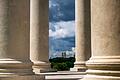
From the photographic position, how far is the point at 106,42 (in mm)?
170250

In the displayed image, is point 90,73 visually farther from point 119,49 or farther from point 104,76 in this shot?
point 119,49

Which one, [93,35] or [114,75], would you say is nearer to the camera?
[114,75]

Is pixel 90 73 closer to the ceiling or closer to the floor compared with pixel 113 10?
closer to the floor

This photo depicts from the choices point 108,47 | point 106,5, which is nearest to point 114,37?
point 108,47

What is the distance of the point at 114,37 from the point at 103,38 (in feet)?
20.6

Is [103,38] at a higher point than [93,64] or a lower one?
higher

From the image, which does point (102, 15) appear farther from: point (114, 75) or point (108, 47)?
point (114, 75)

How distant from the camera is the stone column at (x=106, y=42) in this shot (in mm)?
166875

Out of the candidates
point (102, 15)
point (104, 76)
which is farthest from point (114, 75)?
point (102, 15)

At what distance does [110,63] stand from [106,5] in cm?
2990

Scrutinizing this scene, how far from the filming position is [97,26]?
17612cm

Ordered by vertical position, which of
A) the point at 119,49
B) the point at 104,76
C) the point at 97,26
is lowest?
the point at 104,76

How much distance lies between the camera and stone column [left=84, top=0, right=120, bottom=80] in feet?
547

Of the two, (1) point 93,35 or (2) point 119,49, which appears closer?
(2) point 119,49
